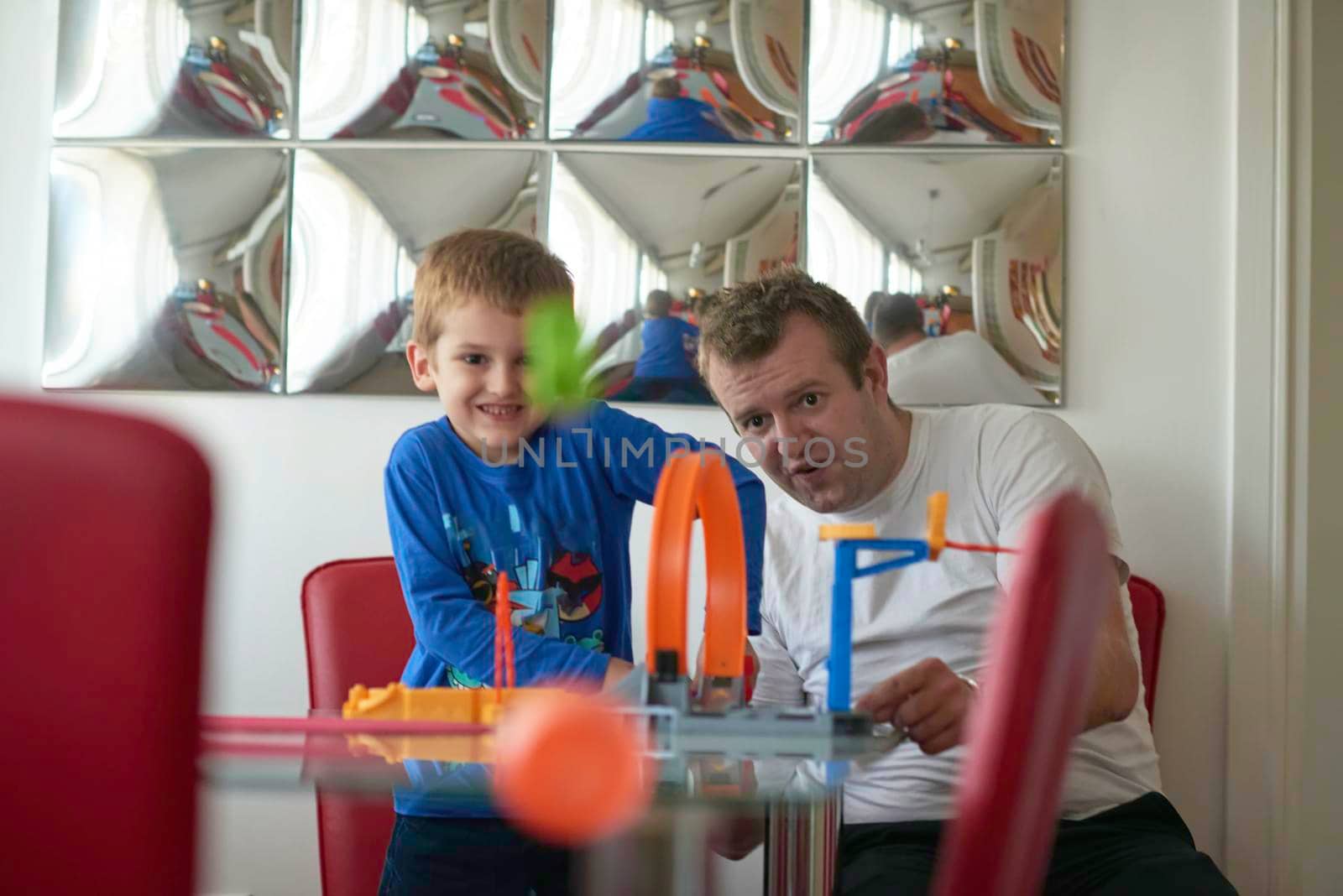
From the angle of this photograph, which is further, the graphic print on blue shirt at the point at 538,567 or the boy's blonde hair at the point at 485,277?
the boy's blonde hair at the point at 485,277

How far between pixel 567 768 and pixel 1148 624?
1542mm

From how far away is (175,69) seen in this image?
7.18 feet

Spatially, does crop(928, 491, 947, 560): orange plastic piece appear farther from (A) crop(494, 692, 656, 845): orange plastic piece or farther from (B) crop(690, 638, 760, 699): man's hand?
(A) crop(494, 692, 656, 845): orange plastic piece

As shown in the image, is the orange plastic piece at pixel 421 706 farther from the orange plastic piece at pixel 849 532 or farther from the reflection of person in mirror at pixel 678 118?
the reflection of person in mirror at pixel 678 118

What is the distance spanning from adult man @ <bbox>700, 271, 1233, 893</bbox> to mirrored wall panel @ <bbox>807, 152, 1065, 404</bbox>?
386mm

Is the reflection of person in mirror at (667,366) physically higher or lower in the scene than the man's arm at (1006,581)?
higher

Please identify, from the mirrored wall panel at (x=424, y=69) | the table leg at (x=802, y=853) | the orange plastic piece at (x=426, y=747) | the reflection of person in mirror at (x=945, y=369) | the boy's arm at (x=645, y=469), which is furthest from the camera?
the mirrored wall panel at (x=424, y=69)

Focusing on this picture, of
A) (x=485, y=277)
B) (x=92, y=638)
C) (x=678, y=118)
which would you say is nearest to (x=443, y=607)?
(x=485, y=277)

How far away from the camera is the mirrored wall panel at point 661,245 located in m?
2.09

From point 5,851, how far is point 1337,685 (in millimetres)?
2058

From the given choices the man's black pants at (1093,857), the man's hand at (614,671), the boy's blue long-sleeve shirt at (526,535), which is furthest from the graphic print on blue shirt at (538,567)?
the man's black pants at (1093,857)

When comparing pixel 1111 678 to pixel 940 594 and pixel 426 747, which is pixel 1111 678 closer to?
pixel 940 594

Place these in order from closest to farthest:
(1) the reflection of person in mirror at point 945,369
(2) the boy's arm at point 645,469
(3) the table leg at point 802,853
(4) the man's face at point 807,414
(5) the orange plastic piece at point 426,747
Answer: (5) the orange plastic piece at point 426,747
(3) the table leg at point 802,853
(2) the boy's arm at point 645,469
(4) the man's face at point 807,414
(1) the reflection of person in mirror at point 945,369

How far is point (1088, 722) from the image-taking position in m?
1.29
